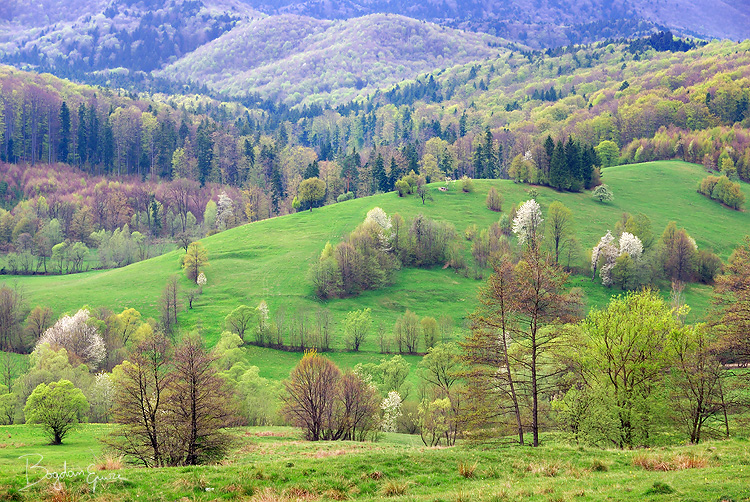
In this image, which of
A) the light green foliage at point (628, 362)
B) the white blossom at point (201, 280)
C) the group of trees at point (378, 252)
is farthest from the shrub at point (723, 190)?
the white blossom at point (201, 280)

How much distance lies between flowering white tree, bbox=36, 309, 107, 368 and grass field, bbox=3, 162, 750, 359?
12476 mm

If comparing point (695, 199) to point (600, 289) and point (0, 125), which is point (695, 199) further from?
point (0, 125)

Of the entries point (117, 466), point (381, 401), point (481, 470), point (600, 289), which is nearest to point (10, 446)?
point (117, 466)

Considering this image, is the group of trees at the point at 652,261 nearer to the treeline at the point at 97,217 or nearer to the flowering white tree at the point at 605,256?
the flowering white tree at the point at 605,256

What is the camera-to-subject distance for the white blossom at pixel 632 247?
114 meters

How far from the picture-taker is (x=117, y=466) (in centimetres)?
2164

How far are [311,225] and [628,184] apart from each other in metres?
102

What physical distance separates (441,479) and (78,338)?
288 feet

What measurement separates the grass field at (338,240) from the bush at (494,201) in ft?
6.68

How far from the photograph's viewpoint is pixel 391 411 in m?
66.8

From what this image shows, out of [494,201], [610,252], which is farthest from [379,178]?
[610,252]

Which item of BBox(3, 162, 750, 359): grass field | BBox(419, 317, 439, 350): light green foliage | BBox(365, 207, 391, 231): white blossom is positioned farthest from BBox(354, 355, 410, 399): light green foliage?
BBox(365, 207, 391, 231): white blossom

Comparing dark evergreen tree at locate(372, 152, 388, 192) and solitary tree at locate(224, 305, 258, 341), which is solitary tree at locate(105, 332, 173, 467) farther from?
dark evergreen tree at locate(372, 152, 388, 192)

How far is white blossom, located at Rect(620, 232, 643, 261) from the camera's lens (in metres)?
114
